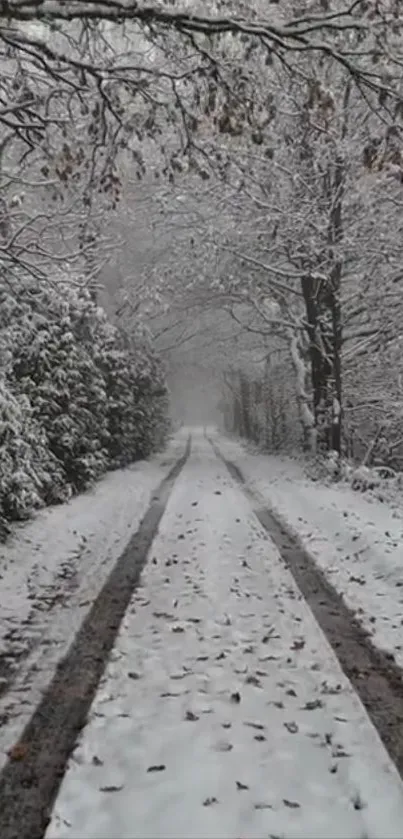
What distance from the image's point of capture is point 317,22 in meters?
5.34

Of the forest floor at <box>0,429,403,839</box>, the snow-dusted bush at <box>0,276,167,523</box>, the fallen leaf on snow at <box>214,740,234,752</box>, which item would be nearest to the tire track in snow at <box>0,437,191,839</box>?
the forest floor at <box>0,429,403,839</box>

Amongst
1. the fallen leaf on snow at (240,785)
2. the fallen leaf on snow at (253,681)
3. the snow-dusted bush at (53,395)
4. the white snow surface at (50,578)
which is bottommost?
the white snow surface at (50,578)

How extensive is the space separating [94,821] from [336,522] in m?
8.95

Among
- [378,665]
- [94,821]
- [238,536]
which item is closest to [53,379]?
[238,536]

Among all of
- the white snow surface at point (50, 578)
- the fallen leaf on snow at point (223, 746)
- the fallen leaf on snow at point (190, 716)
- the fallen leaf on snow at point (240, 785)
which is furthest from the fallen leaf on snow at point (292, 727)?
the white snow surface at point (50, 578)

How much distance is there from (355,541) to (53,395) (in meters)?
7.57

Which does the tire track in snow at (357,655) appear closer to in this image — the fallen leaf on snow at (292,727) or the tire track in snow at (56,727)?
the fallen leaf on snow at (292,727)

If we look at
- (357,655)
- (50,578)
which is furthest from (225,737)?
(50,578)

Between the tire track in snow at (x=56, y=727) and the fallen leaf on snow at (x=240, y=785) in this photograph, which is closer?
the tire track in snow at (x=56, y=727)

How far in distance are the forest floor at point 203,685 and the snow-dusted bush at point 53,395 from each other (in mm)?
1640

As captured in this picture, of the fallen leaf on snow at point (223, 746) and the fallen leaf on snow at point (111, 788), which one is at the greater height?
the fallen leaf on snow at point (223, 746)

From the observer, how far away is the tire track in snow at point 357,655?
16.3ft

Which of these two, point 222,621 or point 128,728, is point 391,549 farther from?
point 128,728

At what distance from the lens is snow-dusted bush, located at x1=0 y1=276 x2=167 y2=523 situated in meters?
11.0
